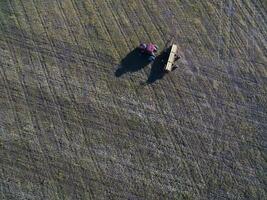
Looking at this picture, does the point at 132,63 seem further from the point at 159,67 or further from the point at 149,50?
the point at 159,67

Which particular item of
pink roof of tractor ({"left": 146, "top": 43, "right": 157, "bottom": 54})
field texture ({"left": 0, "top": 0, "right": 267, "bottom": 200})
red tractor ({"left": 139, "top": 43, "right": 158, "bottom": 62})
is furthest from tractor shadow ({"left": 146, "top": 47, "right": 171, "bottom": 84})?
pink roof of tractor ({"left": 146, "top": 43, "right": 157, "bottom": 54})

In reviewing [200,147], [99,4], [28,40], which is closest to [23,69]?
[28,40]

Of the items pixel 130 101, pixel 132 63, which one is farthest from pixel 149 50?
pixel 130 101

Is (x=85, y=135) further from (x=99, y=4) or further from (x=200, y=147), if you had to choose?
(x=99, y=4)

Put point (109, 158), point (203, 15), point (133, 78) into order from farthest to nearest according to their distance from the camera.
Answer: point (203, 15) → point (133, 78) → point (109, 158)

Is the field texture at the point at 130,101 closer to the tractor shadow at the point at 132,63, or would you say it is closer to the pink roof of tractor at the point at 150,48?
the tractor shadow at the point at 132,63

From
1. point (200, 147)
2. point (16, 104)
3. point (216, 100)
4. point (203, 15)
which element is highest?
point (203, 15)

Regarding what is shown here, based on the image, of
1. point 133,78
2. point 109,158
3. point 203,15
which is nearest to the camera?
point 109,158
